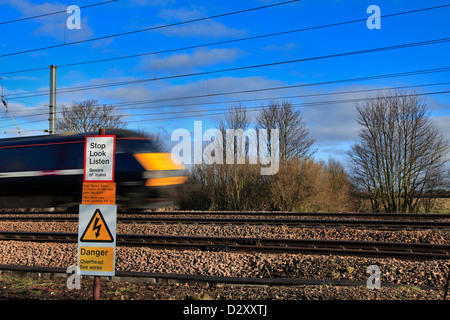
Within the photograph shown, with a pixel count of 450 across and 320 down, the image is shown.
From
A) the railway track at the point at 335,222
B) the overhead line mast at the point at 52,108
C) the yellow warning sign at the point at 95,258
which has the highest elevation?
the overhead line mast at the point at 52,108

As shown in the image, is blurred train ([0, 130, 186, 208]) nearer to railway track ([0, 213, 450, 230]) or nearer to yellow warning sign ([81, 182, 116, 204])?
railway track ([0, 213, 450, 230])

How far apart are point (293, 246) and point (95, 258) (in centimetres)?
540

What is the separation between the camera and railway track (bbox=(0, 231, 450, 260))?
301 inches

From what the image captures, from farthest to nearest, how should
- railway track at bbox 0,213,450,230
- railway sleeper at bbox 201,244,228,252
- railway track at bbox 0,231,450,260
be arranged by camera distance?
railway track at bbox 0,213,450,230 → railway sleeper at bbox 201,244,228,252 → railway track at bbox 0,231,450,260

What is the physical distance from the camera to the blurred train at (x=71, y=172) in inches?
457

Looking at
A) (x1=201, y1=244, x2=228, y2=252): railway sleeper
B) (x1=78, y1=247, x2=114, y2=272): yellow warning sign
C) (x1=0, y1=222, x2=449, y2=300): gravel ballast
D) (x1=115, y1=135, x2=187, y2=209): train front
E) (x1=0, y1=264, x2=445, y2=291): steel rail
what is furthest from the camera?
(x1=115, y1=135, x2=187, y2=209): train front

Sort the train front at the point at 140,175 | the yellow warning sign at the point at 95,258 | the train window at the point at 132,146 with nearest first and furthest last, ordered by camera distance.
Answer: the yellow warning sign at the point at 95,258, the train front at the point at 140,175, the train window at the point at 132,146

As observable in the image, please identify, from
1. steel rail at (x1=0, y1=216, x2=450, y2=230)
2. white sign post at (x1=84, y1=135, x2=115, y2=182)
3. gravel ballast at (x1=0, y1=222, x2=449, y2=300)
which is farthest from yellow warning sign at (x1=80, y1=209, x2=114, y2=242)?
steel rail at (x1=0, y1=216, x2=450, y2=230)

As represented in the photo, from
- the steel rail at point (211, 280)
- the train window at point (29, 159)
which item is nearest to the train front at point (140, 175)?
the train window at point (29, 159)

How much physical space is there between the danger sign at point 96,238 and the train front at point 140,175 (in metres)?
7.25

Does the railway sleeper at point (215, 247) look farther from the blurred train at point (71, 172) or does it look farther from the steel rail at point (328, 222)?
the blurred train at point (71, 172)

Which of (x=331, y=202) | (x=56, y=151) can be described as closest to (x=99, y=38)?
(x=56, y=151)
